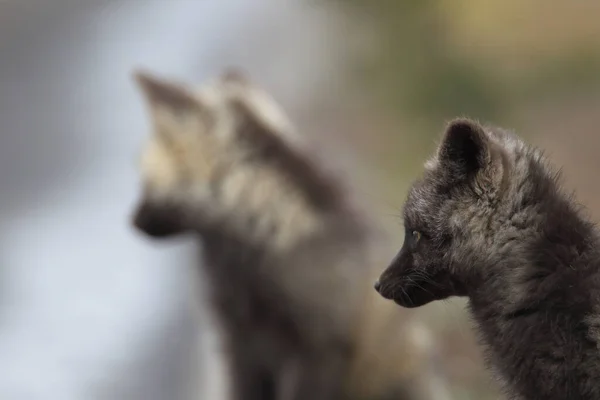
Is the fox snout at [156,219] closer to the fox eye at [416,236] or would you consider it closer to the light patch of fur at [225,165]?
the light patch of fur at [225,165]

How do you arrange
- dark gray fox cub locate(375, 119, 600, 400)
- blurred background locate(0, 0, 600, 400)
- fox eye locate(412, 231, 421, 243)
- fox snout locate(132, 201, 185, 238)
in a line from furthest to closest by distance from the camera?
1. blurred background locate(0, 0, 600, 400)
2. fox snout locate(132, 201, 185, 238)
3. fox eye locate(412, 231, 421, 243)
4. dark gray fox cub locate(375, 119, 600, 400)

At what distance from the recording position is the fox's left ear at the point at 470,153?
5.16 ft

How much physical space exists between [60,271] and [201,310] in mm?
1546

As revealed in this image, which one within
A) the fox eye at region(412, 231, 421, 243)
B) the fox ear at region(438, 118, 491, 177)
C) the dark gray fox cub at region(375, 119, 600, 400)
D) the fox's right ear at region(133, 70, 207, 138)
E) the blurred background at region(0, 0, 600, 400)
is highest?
the blurred background at region(0, 0, 600, 400)

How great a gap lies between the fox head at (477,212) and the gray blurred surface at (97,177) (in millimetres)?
1485

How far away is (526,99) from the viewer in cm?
484

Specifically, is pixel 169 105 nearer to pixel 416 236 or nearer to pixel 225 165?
pixel 225 165

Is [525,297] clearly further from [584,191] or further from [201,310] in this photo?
[584,191]

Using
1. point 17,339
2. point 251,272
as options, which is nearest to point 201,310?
point 251,272

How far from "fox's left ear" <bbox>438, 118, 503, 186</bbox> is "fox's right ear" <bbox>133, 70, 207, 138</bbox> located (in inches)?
58.1

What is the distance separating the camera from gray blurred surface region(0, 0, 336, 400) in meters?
3.79

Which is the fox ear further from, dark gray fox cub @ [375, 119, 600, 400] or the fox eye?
the fox eye

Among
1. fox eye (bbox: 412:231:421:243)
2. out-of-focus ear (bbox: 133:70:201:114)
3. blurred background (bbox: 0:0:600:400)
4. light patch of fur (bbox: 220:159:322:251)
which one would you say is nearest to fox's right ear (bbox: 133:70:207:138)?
out-of-focus ear (bbox: 133:70:201:114)

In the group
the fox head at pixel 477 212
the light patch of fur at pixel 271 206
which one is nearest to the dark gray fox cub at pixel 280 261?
→ the light patch of fur at pixel 271 206
